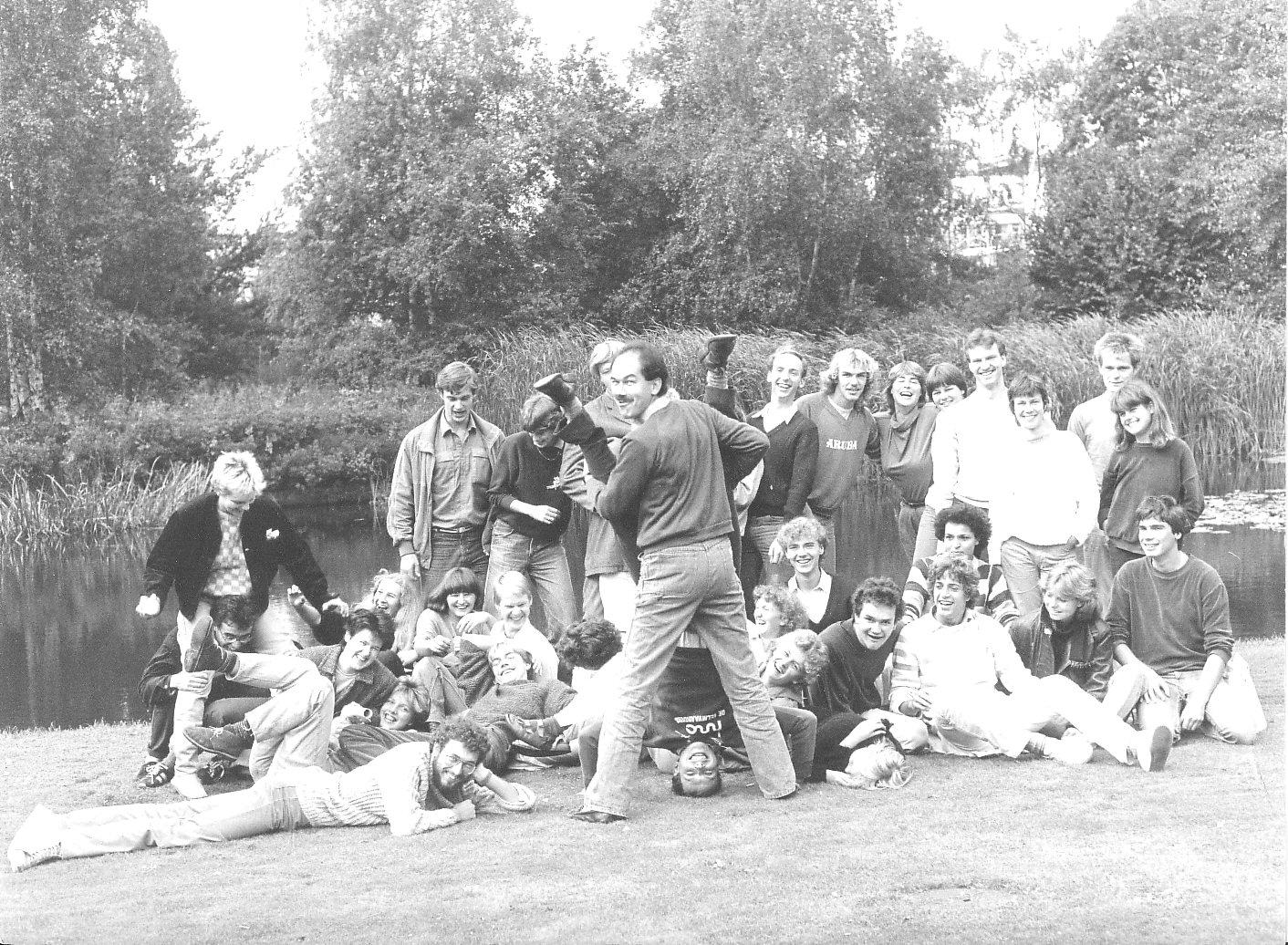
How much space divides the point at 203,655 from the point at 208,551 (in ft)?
1.55

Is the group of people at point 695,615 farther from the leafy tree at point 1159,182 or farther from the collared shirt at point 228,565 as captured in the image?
the leafy tree at point 1159,182

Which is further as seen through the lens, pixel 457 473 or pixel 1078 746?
pixel 457 473

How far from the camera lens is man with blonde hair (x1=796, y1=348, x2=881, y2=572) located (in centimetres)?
Result: 687

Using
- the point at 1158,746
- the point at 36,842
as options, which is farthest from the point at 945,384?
the point at 36,842

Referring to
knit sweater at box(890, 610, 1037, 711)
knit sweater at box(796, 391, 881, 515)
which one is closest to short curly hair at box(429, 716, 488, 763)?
knit sweater at box(890, 610, 1037, 711)

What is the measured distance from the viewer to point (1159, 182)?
98.4 ft

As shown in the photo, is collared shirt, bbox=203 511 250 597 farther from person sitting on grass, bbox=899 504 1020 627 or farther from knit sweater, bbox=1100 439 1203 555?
knit sweater, bbox=1100 439 1203 555

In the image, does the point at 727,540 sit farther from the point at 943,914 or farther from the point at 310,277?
the point at 310,277

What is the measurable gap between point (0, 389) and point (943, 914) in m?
24.5

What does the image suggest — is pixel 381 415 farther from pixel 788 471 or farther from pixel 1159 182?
pixel 1159 182

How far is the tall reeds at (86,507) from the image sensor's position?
1748 centimetres

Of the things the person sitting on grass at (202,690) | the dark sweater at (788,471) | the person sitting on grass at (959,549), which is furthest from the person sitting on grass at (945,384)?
the person sitting on grass at (202,690)

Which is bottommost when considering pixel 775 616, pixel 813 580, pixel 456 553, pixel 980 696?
pixel 980 696

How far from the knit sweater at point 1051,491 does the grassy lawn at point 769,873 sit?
1365mm
